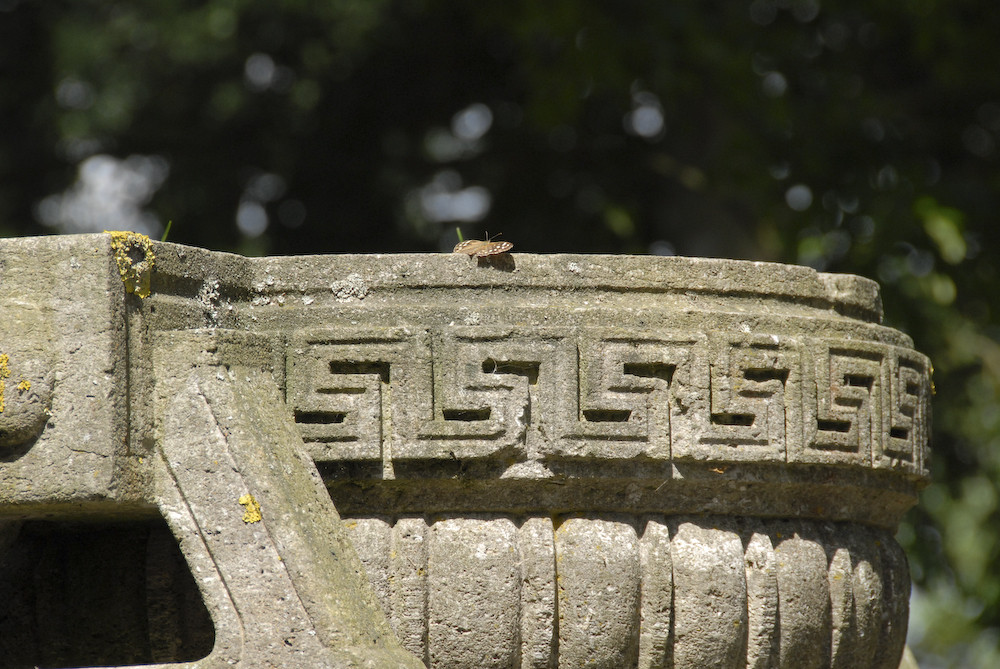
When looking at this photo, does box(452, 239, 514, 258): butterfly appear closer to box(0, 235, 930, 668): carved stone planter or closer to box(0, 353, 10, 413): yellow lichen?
box(0, 235, 930, 668): carved stone planter

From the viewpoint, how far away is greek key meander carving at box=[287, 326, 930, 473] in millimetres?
3025

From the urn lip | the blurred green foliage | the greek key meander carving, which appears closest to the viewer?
the greek key meander carving

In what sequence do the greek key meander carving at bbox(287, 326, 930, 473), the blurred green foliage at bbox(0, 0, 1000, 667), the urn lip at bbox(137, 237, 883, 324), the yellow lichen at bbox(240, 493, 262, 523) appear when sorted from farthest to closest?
the blurred green foliage at bbox(0, 0, 1000, 667) < the urn lip at bbox(137, 237, 883, 324) < the greek key meander carving at bbox(287, 326, 930, 473) < the yellow lichen at bbox(240, 493, 262, 523)

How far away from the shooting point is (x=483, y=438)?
302cm

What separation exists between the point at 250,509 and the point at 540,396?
71cm

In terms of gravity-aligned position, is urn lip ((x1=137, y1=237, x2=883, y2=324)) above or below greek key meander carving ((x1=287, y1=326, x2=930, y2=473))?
above

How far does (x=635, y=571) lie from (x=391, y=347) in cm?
74

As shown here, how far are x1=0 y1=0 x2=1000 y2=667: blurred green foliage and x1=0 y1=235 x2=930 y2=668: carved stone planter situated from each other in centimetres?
357

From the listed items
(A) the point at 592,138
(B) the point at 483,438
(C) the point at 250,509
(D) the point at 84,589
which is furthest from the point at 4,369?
(A) the point at 592,138

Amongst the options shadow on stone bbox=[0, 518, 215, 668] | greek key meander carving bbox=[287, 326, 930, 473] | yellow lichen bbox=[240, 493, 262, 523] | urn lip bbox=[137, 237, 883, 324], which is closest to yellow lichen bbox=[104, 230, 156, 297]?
urn lip bbox=[137, 237, 883, 324]

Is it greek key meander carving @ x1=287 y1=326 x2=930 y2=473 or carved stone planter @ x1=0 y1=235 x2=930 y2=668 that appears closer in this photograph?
carved stone planter @ x1=0 y1=235 x2=930 y2=668

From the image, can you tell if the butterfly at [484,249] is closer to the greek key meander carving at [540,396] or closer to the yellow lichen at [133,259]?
the greek key meander carving at [540,396]

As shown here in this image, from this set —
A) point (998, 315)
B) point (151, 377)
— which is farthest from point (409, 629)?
point (998, 315)

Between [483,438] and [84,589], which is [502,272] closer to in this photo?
[483,438]
